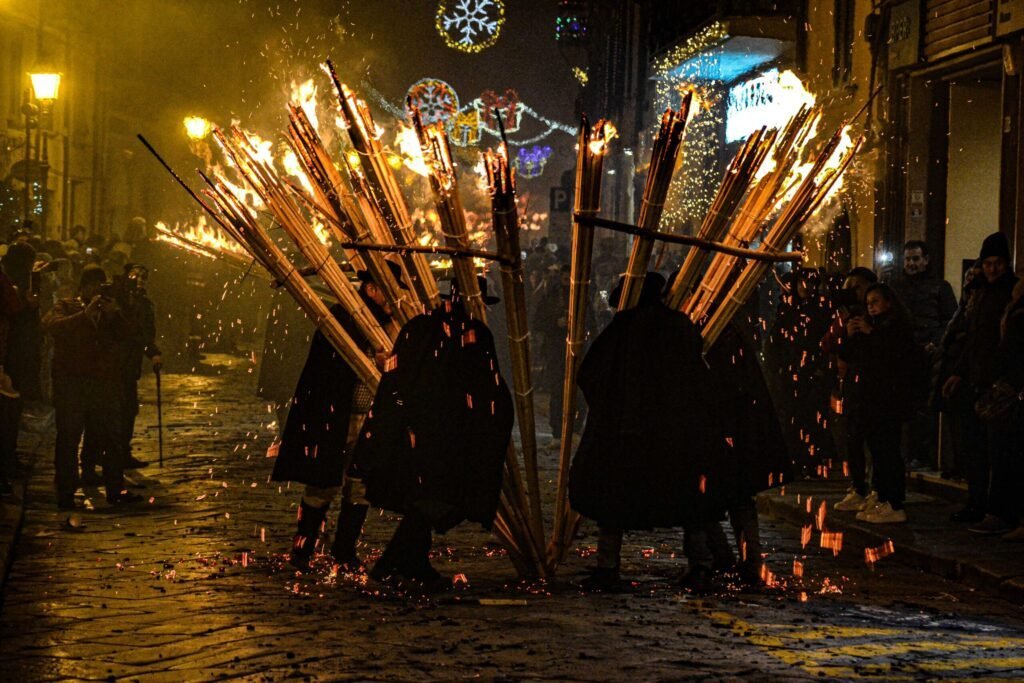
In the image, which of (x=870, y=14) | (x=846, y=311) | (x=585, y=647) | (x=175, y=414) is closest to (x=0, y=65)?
(x=175, y=414)

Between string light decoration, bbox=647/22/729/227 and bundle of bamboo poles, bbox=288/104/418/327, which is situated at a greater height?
string light decoration, bbox=647/22/729/227

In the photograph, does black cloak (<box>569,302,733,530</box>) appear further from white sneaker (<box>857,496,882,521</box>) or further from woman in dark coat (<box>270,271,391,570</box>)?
white sneaker (<box>857,496,882,521</box>)

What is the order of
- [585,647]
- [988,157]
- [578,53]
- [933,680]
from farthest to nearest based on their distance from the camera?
[578,53] → [988,157] → [585,647] → [933,680]

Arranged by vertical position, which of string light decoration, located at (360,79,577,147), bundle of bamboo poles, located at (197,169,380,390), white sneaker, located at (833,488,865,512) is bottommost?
white sneaker, located at (833,488,865,512)

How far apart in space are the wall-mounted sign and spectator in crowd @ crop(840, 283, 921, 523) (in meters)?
5.99

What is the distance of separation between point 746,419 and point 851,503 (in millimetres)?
3357

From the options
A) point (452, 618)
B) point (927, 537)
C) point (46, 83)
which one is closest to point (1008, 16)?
point (927, 537)

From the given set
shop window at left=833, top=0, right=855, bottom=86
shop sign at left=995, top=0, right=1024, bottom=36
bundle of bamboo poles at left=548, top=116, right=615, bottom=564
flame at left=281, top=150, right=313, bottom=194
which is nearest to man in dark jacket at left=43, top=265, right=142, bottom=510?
flame at left=281, top=150, right=313, bottom=194

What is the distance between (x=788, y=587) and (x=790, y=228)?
2015 millimetres

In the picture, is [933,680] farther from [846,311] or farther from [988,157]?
[988,157]

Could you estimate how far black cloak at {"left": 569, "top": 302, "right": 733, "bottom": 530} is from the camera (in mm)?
8094

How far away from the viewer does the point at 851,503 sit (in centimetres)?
1146

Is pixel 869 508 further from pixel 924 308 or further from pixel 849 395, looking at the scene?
pixel 924 308

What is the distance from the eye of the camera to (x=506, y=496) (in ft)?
27.5
